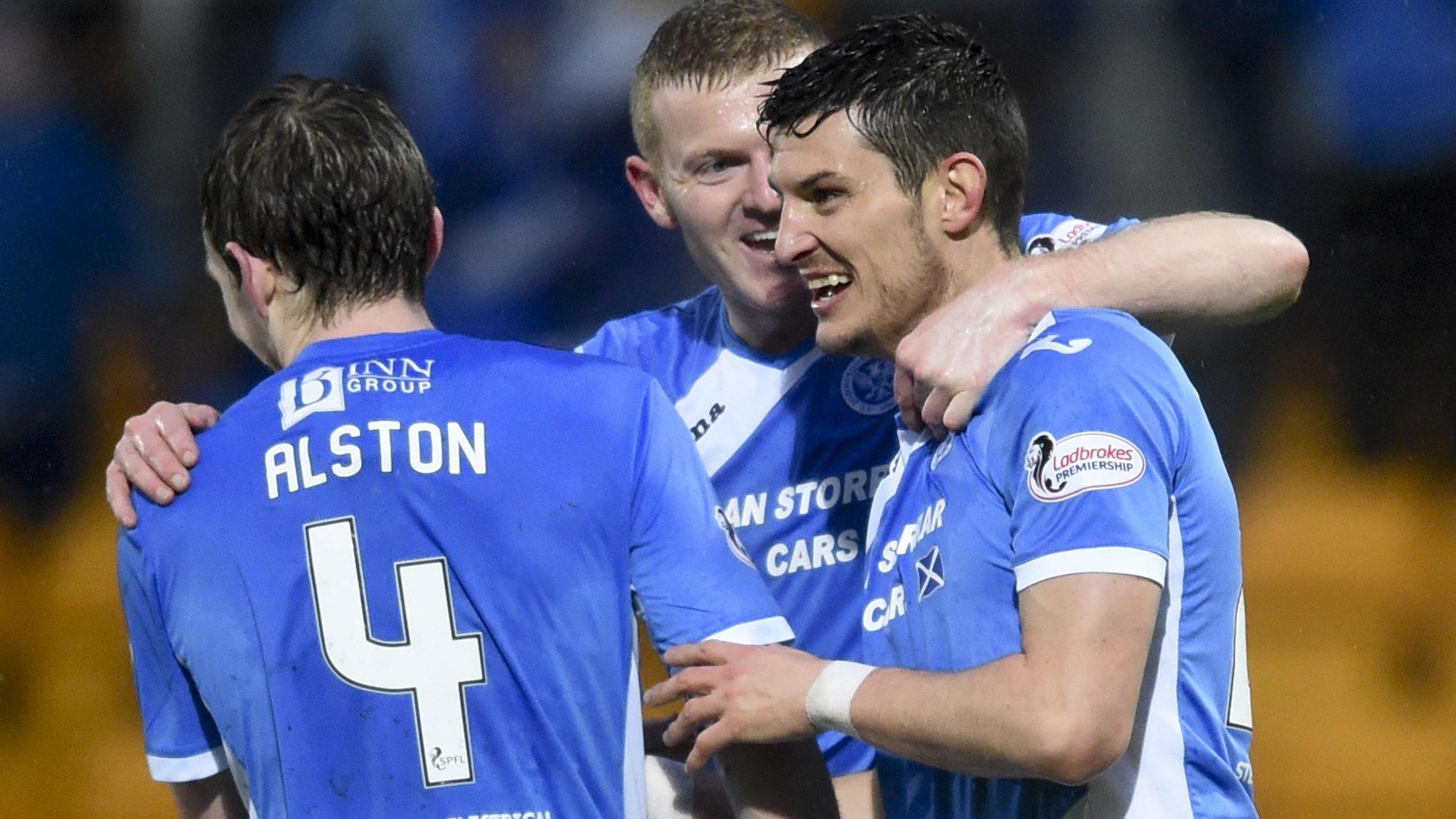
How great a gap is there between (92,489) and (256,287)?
3.54 m

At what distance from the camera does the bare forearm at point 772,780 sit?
199cm

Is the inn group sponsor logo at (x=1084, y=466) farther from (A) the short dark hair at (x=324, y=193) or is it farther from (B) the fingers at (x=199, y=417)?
(B) the fingers at (x=199, y=417)

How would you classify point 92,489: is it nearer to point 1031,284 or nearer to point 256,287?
point 256,287

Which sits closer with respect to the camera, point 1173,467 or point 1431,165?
point 1173,467

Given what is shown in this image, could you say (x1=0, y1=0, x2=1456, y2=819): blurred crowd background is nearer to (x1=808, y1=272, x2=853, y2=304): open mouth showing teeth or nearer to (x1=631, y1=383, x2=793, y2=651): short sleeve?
(x1=808, y1=272, x2=853, y2=304): open mouth showing teeth

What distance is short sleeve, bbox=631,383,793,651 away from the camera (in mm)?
1903

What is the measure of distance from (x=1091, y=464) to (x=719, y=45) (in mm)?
1376

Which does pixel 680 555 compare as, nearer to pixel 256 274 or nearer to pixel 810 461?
pixel 256 274

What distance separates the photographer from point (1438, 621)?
4.72 metres

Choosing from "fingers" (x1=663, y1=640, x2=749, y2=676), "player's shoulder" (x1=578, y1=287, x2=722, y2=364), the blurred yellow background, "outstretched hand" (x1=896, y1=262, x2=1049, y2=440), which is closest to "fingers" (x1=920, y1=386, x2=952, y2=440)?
"outstretched hand" (x1=896, y1=262, x2=1049, y2=440)

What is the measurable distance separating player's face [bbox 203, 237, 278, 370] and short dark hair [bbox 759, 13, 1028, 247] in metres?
0.79

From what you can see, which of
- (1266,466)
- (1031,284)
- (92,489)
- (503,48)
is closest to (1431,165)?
(1266,466)

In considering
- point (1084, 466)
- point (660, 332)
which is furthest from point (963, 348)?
point (660, 332)

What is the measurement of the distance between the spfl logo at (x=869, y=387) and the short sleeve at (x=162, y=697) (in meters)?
1.21
